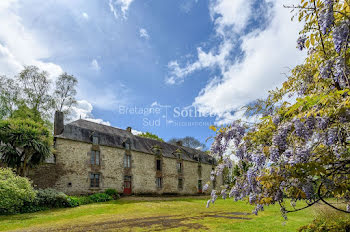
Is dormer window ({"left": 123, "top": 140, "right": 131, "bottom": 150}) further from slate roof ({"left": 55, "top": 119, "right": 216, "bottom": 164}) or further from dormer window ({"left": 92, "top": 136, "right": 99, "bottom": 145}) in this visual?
dormer window ({"left": 92, "top": 136, "right": 99, "bottom": 145})

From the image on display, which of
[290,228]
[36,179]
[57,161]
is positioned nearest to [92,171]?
[57,161]

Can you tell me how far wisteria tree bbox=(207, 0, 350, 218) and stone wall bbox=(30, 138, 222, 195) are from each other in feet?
65.3

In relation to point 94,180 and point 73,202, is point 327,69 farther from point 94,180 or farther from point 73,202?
point 94,180

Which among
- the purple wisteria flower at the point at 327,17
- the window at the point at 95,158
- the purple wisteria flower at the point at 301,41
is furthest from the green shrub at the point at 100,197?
the purple wisteria flower at the point at 327,17

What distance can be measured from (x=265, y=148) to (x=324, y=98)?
1023 mm

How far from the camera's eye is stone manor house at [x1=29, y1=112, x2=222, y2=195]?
65.3ft

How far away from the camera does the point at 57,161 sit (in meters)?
19.7

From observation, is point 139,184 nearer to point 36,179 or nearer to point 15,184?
point 36,179

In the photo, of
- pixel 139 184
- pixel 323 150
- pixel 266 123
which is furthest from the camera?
pixel 139 184

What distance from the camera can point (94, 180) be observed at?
21844 mm

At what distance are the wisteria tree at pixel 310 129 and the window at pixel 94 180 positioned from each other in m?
20.7

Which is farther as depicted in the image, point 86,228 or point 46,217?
point 46,217

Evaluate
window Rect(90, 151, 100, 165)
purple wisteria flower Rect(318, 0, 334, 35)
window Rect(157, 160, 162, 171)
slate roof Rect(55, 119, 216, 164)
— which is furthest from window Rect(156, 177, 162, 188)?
purple wisteria flower Rect(318, 0, 334, 35)

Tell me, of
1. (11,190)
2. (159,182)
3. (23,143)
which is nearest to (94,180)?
(23,143)
